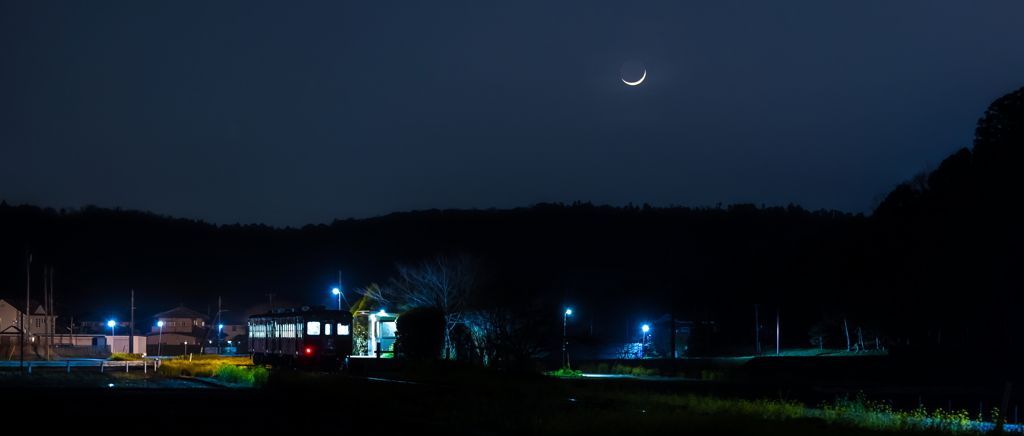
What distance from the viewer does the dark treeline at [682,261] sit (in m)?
46.2

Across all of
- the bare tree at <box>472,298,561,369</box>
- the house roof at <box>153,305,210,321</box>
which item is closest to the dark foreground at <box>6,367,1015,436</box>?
the bare tree at <box>472,298,561,369</box>

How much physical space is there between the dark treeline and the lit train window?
7.60 m

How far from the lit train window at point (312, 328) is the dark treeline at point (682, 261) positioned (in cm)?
760

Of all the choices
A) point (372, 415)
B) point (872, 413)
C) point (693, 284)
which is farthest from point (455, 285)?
point (693, 284)

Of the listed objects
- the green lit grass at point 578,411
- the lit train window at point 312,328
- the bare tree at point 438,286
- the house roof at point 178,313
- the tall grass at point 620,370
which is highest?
the bare tree at point 438,286

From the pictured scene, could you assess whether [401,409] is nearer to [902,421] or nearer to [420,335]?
[902,421]

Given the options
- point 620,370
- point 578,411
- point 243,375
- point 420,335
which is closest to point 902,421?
point 578,411

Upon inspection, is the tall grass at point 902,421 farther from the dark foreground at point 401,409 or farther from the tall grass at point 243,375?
the tall grass at point 243,375

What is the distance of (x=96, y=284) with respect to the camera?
373 feet

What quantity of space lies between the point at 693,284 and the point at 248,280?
6023cm

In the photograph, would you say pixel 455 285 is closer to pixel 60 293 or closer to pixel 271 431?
pixel 271 431

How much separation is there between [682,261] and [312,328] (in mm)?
96710

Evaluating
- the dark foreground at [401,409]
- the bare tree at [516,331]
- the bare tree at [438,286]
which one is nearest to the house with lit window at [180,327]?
the bare tree at [438,286]

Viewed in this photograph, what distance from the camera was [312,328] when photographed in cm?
3672
